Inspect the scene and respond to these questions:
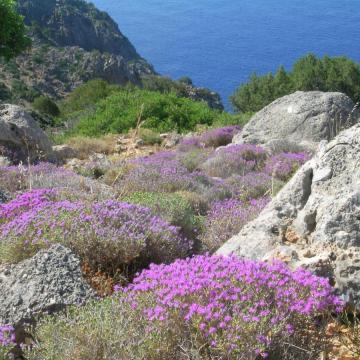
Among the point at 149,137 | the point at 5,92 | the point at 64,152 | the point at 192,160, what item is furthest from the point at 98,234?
the point at 5,92

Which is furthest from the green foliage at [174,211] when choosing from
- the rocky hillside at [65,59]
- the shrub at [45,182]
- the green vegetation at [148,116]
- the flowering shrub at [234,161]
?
the rocky hillside at [65,59]

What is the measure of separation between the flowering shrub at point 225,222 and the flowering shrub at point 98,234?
31cm

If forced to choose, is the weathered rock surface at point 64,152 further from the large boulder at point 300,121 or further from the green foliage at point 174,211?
the green foliage at point 174,211

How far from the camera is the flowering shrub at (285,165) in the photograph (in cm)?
877

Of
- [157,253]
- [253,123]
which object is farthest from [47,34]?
[157,253]

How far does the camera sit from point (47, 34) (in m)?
134

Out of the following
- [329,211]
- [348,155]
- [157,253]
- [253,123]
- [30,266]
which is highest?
[348,155]

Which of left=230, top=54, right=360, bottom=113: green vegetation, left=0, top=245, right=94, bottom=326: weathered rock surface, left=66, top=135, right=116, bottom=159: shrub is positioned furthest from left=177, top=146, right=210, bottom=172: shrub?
left=230, top=54, right=360, bottom=113: green vegetation

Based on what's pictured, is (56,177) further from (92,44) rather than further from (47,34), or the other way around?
(92,44)

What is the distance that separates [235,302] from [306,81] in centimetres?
4925

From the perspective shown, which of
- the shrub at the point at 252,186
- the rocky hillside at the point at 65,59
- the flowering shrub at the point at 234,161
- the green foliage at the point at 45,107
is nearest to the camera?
the shrub at the point at 252,186

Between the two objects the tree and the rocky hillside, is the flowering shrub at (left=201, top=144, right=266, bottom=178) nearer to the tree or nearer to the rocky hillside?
the tree

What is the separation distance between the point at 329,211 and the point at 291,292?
924mm

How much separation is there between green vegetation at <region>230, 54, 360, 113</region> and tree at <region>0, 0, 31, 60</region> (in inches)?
1221
